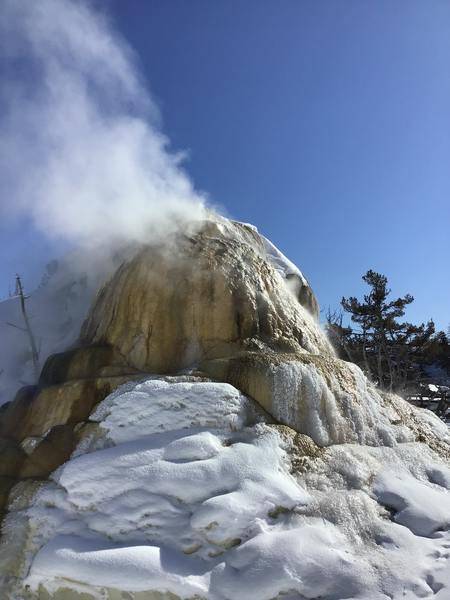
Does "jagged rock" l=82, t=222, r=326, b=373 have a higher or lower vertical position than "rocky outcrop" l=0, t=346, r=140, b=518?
higher

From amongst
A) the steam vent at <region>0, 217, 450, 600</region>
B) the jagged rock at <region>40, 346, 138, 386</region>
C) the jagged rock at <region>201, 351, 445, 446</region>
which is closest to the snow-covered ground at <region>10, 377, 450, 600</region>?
the steam vent at <region>0, 217, 450, 600</region>

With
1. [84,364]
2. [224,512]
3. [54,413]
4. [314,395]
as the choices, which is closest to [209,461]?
[224,512]

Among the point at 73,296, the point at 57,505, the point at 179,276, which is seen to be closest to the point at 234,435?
the point at 57,505

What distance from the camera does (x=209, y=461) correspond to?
543 centimetres

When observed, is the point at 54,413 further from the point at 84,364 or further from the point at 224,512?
the point at 224,512

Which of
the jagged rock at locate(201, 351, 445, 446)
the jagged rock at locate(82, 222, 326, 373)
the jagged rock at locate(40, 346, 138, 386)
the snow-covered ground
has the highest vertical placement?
the jagged rock at locate(82, 222, 326, 373)

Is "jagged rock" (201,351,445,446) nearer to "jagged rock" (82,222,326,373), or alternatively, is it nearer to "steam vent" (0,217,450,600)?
"steam vent" (0,217,450,600)

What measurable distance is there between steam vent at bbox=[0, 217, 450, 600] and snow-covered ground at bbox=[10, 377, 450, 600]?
0.06 ft

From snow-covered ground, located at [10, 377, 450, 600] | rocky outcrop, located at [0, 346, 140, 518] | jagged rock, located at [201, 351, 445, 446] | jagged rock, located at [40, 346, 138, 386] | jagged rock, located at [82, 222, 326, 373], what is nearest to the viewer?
snow-covered ground, located at [10, 377, 450, 600]

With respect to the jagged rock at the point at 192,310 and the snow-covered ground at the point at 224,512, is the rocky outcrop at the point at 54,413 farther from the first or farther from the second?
the jagged rock at the point at 192,310

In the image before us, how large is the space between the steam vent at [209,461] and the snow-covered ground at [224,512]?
0.06 feet

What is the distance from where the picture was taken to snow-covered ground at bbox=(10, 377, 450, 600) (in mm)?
4281

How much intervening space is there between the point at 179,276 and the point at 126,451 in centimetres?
374

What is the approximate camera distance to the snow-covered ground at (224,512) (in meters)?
4.28
